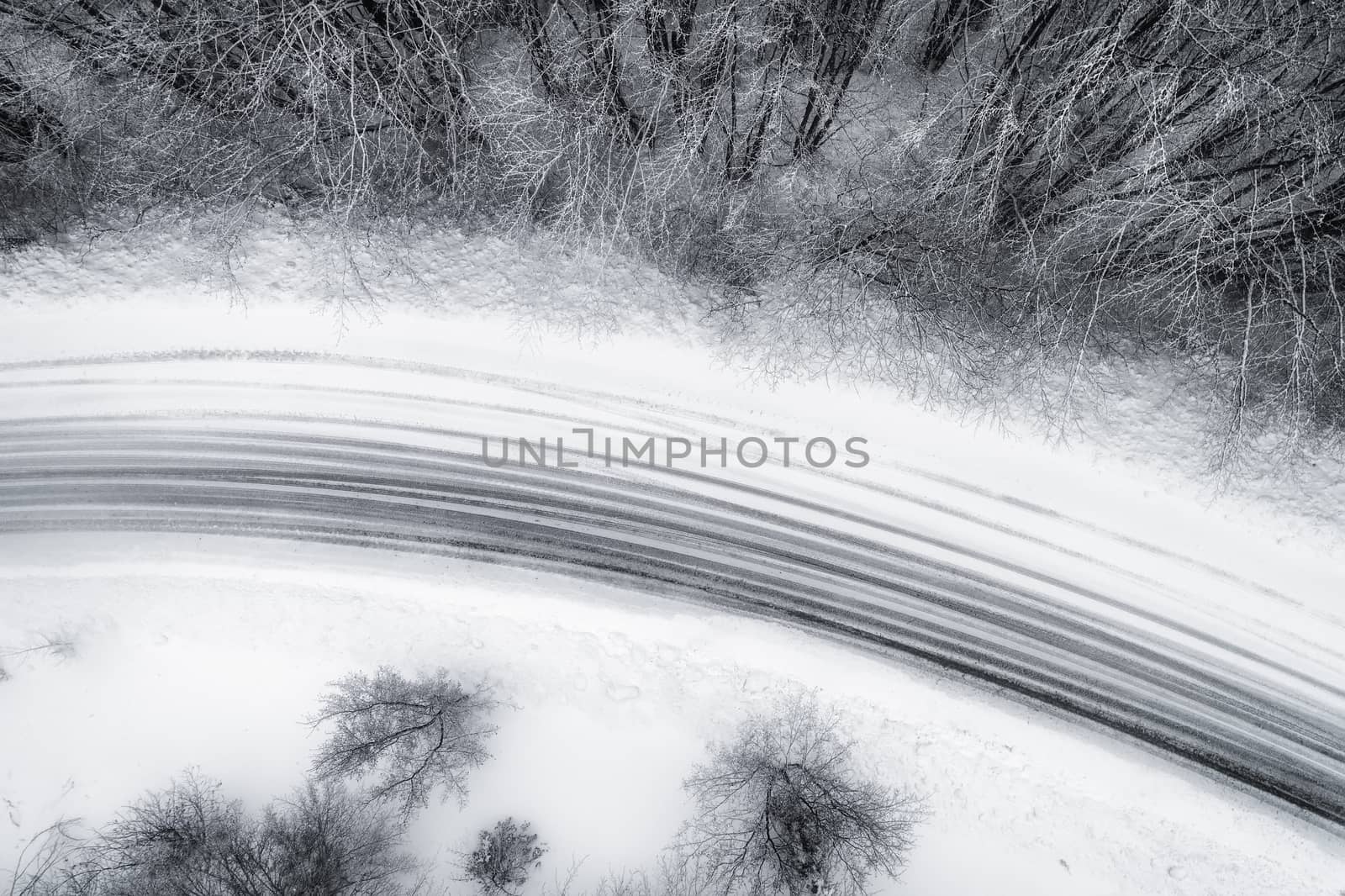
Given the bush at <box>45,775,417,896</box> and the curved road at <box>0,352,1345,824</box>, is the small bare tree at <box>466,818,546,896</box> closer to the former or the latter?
the bush at <box>45,775,417,896</box>

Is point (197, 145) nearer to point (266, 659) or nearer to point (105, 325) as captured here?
point (105, 325)

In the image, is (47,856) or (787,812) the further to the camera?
(47,856)

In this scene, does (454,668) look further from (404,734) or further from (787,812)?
(787,812)

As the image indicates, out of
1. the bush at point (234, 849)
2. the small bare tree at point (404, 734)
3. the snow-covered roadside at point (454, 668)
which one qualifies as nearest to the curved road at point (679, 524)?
the snow-covered roadside at point (454, 668)

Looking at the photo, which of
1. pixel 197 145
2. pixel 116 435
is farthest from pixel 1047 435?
pixel 116 435

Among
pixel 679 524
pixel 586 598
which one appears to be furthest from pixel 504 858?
pixel 679 524

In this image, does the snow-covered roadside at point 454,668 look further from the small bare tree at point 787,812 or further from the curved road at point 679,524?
the curved road at point 679,524
